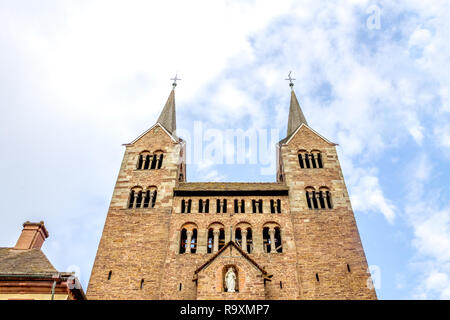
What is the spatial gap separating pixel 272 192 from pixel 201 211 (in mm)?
5331

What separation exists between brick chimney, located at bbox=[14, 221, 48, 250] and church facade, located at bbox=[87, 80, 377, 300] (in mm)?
4422

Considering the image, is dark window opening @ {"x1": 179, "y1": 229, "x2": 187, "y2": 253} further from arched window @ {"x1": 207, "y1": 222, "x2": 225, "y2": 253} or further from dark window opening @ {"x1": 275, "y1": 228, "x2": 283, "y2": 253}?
dark window opening @ {"x1": 275, "y1": 228, "x2": 283, "y2": 253}

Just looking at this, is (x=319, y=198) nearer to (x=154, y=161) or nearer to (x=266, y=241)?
(x=266, y=241)

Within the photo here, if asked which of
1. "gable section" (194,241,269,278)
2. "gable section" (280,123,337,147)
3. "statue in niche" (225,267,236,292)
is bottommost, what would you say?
"statue in niche" (225,267,236,292)

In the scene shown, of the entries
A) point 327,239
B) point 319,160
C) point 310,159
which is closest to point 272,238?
point 327,239

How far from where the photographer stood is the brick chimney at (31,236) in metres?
19.6

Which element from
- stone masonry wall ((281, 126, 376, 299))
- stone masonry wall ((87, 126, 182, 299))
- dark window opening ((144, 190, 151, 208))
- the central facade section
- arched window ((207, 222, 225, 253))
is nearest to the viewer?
the central facade section

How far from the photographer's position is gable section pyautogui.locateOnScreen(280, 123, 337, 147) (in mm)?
32750

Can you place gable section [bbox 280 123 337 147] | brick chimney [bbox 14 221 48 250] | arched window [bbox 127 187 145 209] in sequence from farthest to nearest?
gable section [bbox 280 123 337 147]
arched window [bbox 127 187 145 209]
brick chimney [bbox 14 221 48 250]

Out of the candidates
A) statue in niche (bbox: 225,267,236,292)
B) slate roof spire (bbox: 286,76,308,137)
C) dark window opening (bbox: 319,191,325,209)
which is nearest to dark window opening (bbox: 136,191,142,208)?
statue in niche (bbox: 225,267,236,292)

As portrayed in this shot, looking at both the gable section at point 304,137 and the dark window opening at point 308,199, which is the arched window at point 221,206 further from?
the gable section at point 304,137

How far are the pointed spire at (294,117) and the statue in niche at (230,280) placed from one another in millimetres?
18735
